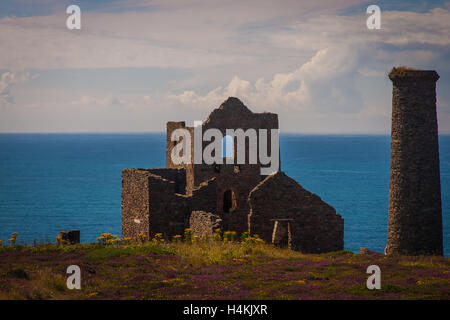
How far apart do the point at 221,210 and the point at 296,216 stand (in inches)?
312

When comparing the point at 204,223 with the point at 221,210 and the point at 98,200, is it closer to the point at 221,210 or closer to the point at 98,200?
the point at 221,210

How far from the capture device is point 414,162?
29.0 metres

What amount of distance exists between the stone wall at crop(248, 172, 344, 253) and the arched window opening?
21.8ft

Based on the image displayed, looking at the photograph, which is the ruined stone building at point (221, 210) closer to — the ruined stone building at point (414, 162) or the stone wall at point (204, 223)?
the stone wall at point (204, 223)

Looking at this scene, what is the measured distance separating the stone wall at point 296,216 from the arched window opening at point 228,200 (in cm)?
663

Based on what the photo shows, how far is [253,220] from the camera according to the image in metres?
31.2

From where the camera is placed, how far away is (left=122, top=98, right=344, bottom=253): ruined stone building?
30.7 metres

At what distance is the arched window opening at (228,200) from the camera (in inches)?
1495

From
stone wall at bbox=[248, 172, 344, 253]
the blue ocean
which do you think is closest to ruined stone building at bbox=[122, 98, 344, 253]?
stone wall at bbox=[248, 172, 344, 253]

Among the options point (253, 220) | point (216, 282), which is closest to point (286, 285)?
point (216, 282)

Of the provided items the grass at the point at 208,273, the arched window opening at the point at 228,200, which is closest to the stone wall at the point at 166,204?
the arched window opening at the point at 228,200

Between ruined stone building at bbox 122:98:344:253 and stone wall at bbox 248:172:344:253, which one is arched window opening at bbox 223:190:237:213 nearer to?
ruined stone building at bbox 122:98:344:253

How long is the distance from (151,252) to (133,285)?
5.89 metres
